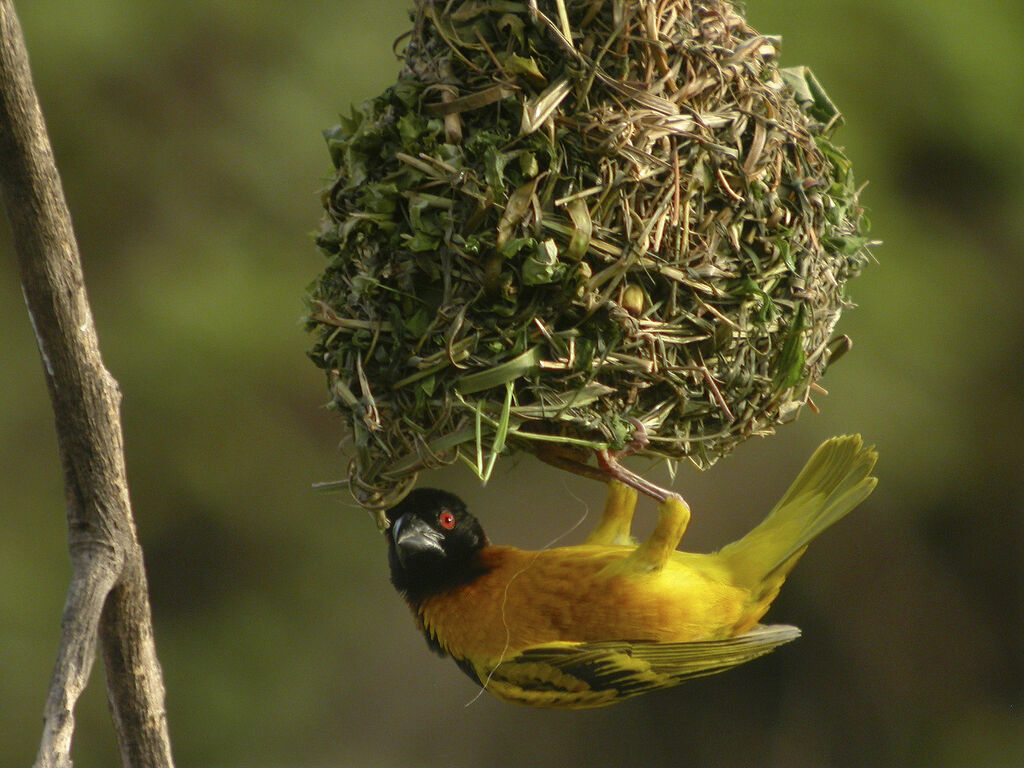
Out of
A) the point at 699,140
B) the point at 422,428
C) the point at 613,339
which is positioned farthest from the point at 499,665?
the point at 699,140

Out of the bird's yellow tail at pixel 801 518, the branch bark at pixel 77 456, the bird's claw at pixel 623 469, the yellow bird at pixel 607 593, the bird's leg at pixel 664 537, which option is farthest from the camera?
the bird's yellow tail at pixel 801 518

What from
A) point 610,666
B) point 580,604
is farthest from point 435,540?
point 610,666

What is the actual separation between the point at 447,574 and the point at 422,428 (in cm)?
59

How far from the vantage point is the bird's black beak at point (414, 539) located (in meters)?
2.17

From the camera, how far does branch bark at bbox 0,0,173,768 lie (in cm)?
177

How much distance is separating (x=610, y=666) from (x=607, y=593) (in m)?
0.14

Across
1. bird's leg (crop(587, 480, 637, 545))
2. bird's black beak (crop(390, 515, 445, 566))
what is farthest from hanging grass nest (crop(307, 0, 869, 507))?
bird's leg (crop(587, 480, 637, 545))

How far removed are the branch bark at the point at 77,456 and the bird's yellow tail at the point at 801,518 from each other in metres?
1.18

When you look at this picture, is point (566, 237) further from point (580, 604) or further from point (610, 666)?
point (610, 666)

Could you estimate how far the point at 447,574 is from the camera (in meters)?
2.37

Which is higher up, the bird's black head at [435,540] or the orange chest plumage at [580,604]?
the bird's black head at [435,540]

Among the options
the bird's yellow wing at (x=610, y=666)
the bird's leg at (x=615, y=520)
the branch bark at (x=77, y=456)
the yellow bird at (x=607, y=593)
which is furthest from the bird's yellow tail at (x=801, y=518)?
the branch bark at (x=77, y=456)

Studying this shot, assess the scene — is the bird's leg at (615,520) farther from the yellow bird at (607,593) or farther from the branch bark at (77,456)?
the branch bark at (77,456)

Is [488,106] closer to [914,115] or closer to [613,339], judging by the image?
[613,339]
